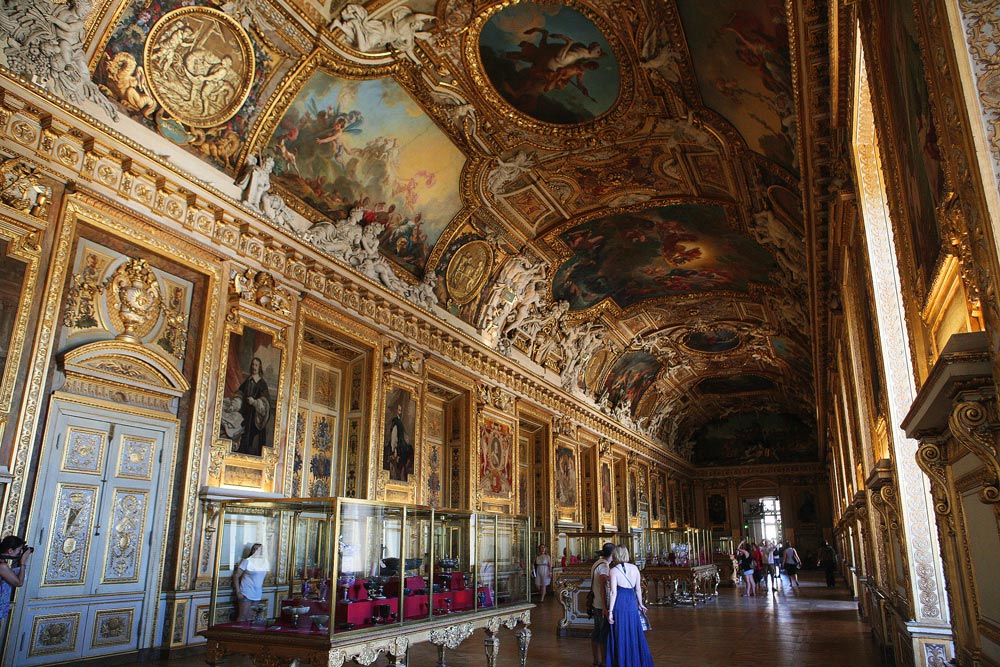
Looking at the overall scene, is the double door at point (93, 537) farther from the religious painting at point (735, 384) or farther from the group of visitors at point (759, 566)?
the religious painting at point (735, 384)

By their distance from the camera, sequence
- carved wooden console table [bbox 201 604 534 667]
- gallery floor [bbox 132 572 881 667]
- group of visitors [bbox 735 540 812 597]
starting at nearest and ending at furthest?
carved wooden console table [bbox 201 604 534 667], gallery floor [bbox 132 572 881 667], group of visitors [bbox 735 540 812 597]

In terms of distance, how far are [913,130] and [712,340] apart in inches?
956

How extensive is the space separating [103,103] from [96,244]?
6.04ft

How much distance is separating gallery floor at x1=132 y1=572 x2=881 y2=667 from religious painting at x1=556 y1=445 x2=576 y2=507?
6010 millimetres

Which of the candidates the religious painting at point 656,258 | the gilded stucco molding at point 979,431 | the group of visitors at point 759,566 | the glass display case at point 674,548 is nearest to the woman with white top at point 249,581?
the gilded stucco molding at point 979,431

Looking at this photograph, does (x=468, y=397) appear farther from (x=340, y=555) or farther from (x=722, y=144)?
(x=340, y=555)

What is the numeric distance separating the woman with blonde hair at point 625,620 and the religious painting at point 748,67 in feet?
21.2

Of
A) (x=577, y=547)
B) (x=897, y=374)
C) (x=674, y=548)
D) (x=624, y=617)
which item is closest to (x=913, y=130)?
(x=897, y=374)

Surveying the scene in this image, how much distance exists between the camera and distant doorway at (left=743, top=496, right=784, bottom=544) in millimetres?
42125

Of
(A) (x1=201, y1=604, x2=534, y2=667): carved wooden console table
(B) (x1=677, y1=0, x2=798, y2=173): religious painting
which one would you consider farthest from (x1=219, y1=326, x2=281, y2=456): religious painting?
(B) (x1=677, y1=0, x2=798, y2=173): religious painting

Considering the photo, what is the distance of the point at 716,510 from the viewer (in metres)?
42.8

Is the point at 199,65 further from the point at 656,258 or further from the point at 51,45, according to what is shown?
the point at 656,258

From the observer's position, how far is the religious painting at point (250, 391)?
1022 centimetres

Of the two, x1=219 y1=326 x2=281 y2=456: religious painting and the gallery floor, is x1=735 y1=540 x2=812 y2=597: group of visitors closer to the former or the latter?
the gallery floor
